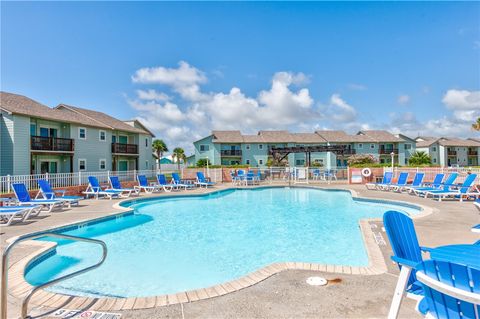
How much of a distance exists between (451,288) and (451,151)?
62265 millimetres

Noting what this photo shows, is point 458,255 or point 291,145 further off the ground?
point 291,145

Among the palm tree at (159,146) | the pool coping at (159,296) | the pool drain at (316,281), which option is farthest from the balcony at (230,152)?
the pool drain at (316,281)

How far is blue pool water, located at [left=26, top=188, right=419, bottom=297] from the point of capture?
17.2ft

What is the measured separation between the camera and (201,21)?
1474 centimetres

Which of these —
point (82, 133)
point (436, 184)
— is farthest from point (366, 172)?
point (82, 133)

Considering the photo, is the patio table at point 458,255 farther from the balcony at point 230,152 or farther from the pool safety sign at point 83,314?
the balcony at point 230,152

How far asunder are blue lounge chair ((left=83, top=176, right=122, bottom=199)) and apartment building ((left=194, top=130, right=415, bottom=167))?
1047 inches

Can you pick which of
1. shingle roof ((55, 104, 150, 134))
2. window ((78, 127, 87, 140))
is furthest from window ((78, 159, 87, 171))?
shingle roof ((55, 104, 150, 134))

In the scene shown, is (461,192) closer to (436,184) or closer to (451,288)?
(436,184)

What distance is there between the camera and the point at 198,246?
7.48 m

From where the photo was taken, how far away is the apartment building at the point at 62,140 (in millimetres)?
17844

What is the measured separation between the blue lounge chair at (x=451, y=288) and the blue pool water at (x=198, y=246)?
4127 mm

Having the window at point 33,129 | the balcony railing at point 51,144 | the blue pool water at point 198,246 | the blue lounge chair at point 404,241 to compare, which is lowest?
the blue pool water at point 198,246

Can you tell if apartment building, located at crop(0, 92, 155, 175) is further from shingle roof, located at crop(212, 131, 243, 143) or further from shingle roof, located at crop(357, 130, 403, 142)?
shingle roof, located at crop(357, 130, 403, 142)
